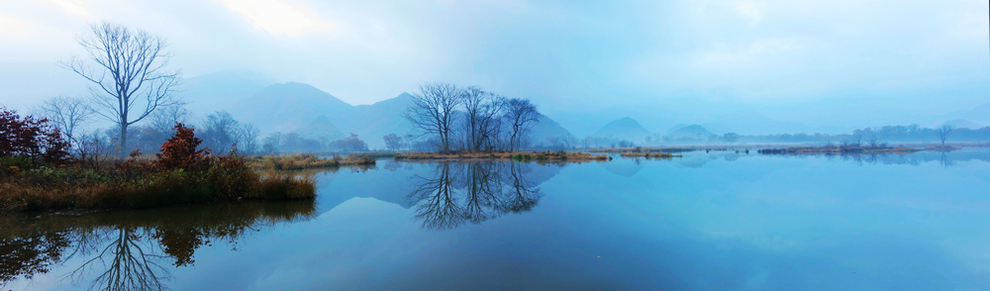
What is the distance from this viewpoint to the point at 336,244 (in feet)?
15.0

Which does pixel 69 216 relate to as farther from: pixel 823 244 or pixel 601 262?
pixel 823 244

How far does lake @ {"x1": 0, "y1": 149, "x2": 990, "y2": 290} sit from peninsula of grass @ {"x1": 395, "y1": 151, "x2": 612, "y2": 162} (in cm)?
1766

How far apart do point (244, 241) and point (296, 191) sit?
3.54m

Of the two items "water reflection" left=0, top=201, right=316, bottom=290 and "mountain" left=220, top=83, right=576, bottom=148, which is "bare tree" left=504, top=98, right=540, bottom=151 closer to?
"water reflection" left=0, top=201, right=316, bottom=290

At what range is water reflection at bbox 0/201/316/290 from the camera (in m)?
3.52

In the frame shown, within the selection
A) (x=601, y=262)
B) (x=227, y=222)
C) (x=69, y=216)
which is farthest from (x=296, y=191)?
(x=601, y=262)

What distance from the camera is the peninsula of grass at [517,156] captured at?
25.6 meters

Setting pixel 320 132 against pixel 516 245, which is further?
pixel 320 132

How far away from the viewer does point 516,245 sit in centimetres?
440

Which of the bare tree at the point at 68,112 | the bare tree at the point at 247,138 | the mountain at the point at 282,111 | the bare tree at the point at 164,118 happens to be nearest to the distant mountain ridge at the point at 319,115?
the mountain at the point at 282,111

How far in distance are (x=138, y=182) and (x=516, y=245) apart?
8.24 m

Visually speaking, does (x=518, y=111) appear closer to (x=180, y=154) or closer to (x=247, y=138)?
(x=180, y=154)

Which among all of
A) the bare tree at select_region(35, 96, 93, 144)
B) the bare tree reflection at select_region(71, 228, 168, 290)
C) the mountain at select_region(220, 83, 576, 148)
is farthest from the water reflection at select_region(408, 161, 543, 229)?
the mountain at select_region(220, 83, 576, 148)

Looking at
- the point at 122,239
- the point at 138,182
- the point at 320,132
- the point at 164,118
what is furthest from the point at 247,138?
the point at 320,132
